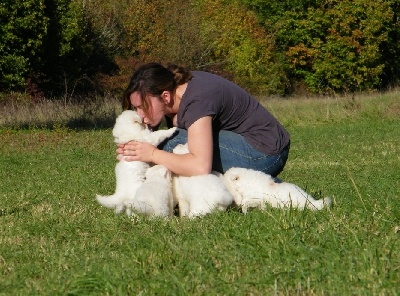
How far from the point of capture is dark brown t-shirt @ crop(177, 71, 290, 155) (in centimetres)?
661

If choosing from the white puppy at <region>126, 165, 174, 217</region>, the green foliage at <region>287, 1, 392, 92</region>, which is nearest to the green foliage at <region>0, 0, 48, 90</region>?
the white puppy at <region>126, 165, 174, 217</region>

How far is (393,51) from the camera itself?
55375 millimetres

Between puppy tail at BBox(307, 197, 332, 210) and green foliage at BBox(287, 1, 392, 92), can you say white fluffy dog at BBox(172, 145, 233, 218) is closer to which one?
puppy tail at BBox(307, 197, 332, 210)

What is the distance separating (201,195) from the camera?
6.29 m

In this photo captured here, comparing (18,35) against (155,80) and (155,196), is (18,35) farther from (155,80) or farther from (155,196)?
(155,196)

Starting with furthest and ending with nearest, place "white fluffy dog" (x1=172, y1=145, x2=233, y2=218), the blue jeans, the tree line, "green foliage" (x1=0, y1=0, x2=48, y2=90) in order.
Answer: the tree line, "green foliage" (x1=0, y1=0, x2=48, y2=90), the blue jeans, "white fluffy dog" (x1=172, y1=145, x2=233, y2=218)

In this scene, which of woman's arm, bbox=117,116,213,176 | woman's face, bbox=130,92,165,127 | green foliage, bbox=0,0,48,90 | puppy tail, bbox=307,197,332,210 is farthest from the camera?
green foliage, bbox=0,0,48,90

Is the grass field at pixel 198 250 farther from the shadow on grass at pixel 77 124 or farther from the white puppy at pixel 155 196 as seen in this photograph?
the shadow on grass at pixel 77 124

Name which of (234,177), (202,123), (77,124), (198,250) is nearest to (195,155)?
(202,123)

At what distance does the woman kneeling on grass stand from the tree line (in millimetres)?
25590

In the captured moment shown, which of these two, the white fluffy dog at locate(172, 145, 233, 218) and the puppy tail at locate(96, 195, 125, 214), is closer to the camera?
the white fluffy dog at locate(172, 145, 233, 218)

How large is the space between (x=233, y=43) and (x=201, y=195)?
4425cm

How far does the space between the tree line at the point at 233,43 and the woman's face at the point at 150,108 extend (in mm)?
25629

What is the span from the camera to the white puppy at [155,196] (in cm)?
629
